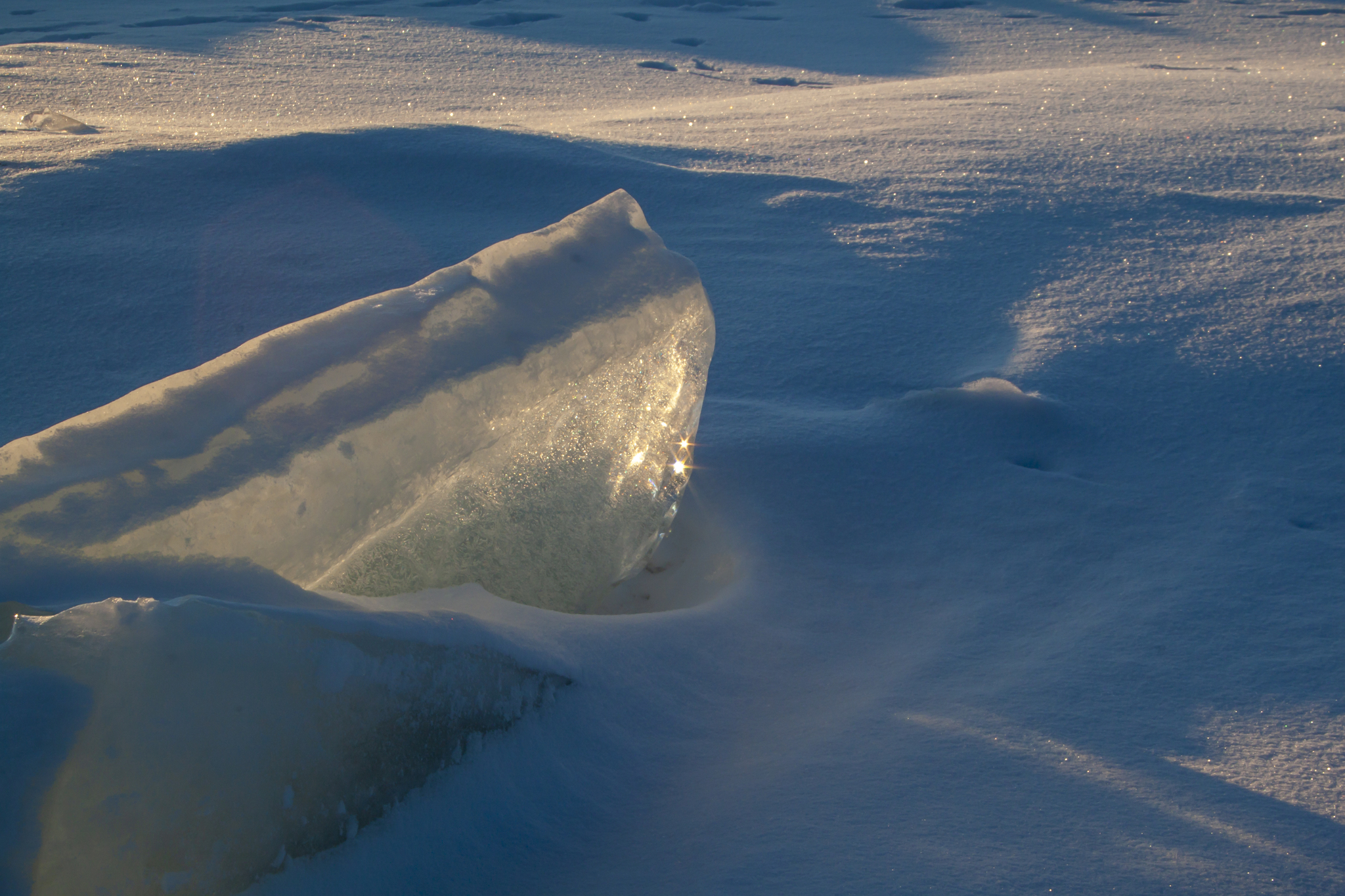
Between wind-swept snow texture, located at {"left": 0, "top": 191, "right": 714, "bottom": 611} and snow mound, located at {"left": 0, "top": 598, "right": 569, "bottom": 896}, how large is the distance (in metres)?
0.14

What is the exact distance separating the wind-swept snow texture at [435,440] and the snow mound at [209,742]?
0.14 meters

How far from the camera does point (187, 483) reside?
90 cm

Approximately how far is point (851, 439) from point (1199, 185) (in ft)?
5.33

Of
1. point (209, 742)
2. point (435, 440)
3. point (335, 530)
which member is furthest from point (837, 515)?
point (209, 742)

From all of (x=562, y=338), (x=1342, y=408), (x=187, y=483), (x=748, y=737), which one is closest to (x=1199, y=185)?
(x=1342, y=408)

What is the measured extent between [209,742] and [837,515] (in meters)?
0.94

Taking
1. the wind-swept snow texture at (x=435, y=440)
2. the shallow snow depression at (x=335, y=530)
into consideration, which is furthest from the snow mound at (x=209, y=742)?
the wind-swept snow texture at (x=435, y=440)

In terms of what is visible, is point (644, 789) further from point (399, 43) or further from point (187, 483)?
point (399, 43)

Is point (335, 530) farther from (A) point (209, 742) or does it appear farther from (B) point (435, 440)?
(A) point (209, 742)

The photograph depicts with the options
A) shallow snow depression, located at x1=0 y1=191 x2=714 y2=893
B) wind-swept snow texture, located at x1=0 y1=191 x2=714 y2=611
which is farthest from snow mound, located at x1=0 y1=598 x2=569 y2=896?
wind-swept snow texture, located at x1=0 y1=191 x2=714 y2=611

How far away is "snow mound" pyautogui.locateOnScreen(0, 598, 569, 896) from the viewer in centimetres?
67

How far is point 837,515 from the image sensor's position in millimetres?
1410

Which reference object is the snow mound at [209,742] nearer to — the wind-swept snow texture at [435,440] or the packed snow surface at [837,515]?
the packed snow surface at [837,515]

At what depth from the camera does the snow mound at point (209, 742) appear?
67 centimetres
